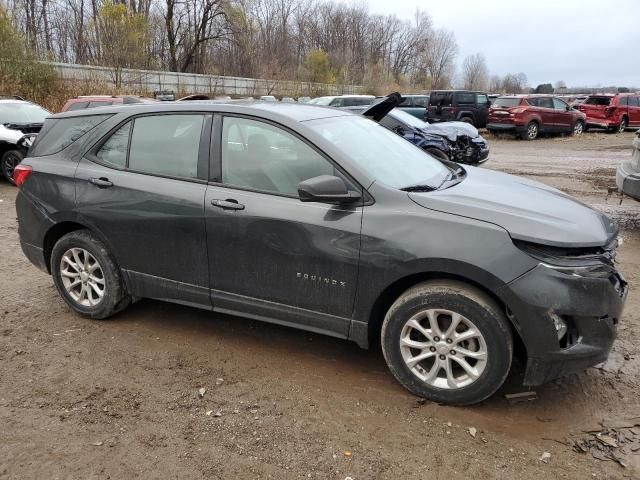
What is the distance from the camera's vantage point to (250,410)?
3.09m

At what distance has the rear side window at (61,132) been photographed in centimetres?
422

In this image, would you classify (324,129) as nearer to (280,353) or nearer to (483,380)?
(280,353)

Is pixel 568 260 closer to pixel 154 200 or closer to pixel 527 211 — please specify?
pixel 527 211

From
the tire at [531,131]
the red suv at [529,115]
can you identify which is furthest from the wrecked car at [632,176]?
the tire at [531,131]

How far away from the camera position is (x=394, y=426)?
2.95m

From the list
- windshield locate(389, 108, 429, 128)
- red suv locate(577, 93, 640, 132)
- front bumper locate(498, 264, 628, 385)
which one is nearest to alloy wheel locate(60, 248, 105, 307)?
front bumper locate(498, 264, 628, 385)

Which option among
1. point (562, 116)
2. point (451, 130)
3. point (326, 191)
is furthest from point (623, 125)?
point (326, 191)

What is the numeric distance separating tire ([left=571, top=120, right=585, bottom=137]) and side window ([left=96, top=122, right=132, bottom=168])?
885 inches

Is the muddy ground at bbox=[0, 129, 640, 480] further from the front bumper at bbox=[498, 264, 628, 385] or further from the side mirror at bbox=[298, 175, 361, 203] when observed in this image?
the side mirror at bbox=[298, 175, 361, 203]

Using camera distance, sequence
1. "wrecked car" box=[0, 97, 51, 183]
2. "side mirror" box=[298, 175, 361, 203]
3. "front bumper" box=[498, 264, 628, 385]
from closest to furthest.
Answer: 1. "front bumper" box=[498, 264, 628, 385]
2. "side mirror" box=[298, 175, 361, 203]
3. "wrecked car" box=[0, 97, 51, 183]

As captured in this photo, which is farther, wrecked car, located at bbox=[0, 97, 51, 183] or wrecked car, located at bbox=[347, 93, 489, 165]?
wrecked car, located at bbox=[347, 93, 489, 165]

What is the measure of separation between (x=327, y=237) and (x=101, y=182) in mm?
1897

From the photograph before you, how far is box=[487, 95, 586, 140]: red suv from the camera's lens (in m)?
20.8

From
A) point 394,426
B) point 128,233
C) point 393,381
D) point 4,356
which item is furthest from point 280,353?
point 4,356
